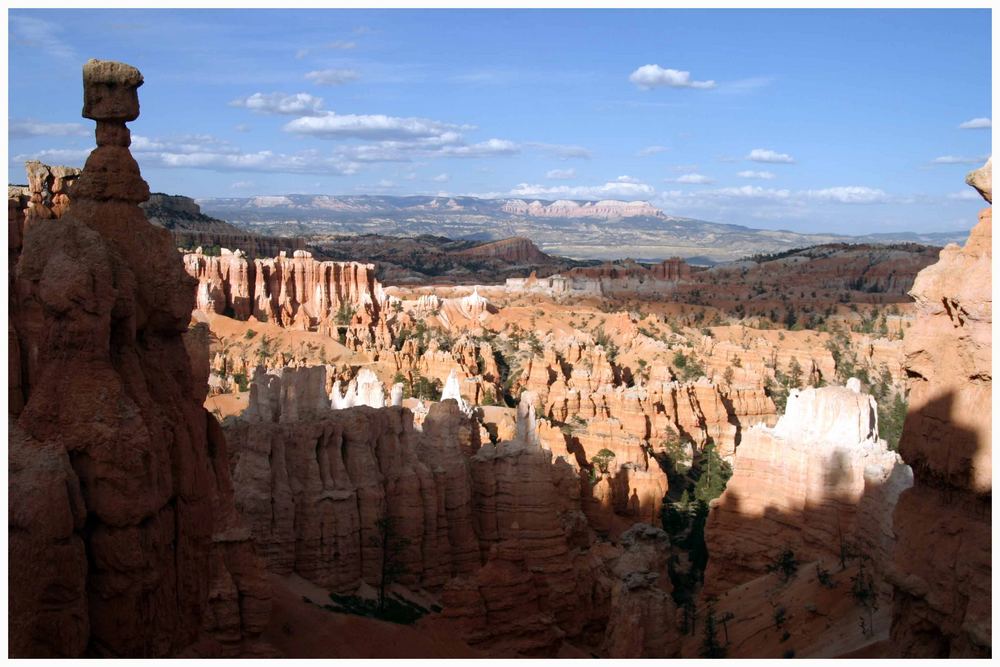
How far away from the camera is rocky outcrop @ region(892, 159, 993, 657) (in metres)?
9.78

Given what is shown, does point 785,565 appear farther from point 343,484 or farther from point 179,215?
point 179,215

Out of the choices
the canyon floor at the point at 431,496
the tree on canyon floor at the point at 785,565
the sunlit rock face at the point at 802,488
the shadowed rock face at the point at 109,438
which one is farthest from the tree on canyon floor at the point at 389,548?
the shadowed rock face at the point at 109,438

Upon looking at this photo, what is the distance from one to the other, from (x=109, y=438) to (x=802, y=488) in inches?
633

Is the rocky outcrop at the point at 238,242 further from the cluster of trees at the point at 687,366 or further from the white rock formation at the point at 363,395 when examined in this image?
the white rock formation at the point at 363,395

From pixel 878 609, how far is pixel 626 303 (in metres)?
74.0

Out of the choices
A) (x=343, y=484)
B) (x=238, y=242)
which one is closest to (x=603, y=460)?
(x=343, y=484)

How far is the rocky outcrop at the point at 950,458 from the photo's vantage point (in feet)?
32.1

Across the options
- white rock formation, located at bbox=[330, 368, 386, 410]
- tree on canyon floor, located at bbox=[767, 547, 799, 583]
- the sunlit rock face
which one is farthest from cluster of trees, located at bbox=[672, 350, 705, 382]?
tree on canyon floor, located at bbox=[767, 547, 799, 583]

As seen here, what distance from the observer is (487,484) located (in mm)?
22109

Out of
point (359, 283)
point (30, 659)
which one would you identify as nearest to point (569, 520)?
point (30, 659)

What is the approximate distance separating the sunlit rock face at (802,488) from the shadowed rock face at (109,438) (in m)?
12.4

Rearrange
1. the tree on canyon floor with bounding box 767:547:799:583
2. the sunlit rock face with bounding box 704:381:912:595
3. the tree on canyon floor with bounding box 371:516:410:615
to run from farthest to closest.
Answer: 1. the sunlit rock face with bounding box 704:381:912:595
2. the tree on canyon floor with bounding box 767:547:799:583
3. the tree on canyon floor with bounding box 371:516:410:615

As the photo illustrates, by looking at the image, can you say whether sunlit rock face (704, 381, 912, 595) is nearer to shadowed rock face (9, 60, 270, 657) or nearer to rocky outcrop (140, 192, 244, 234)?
shadowed rock face (9, 60, 270, 657)

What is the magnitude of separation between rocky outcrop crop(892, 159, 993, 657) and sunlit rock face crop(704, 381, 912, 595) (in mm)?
8472
